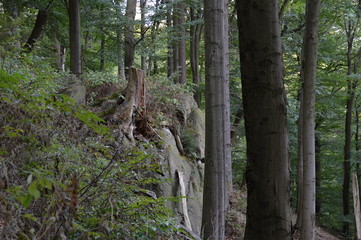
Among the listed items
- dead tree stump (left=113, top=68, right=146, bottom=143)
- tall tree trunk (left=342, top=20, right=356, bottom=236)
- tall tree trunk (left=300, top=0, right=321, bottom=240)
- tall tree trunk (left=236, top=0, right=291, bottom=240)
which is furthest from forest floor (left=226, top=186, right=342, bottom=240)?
tall tree trunk (left=342, top=20, right=356, bottom=236)

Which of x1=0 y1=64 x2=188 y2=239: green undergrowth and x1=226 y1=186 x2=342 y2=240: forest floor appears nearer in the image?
x1=0 y1=64 x2=188 y2=239: green undergrowth

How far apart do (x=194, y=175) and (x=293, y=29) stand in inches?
353

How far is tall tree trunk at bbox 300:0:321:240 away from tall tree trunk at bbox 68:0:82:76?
7012mm

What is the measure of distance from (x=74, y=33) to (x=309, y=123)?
770 centimetres

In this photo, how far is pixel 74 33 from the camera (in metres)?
10.9

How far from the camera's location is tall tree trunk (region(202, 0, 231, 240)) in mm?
5102

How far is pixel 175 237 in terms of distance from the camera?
3744 mm

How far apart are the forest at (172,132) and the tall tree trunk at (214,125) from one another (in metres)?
0.02

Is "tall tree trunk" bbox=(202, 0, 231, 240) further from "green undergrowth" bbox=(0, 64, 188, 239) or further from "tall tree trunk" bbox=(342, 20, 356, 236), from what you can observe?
"tall tree trunk" bbox=(342, 20, 356, 236)

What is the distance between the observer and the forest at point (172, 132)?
97.3 inches

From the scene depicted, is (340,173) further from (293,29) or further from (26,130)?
(26,130)

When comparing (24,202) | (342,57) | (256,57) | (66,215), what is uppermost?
(342,57)

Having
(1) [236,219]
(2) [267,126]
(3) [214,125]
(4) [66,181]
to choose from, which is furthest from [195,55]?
(4) [66,181]

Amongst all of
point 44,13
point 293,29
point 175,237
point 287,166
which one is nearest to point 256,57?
point 287,166
